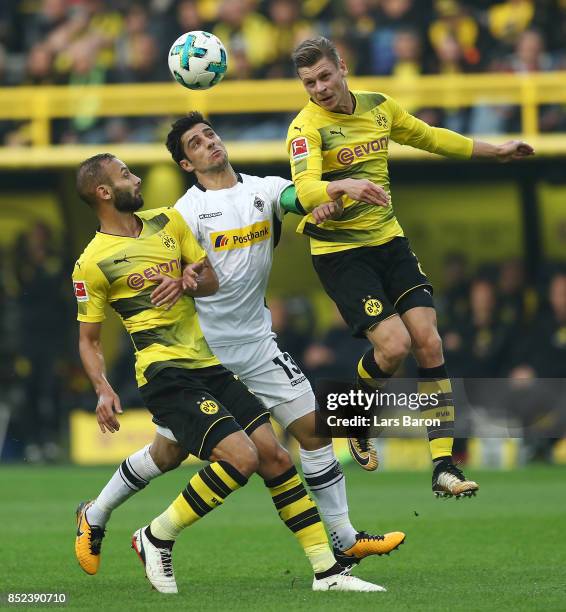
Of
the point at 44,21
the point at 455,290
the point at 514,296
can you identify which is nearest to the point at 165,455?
the point at 455,290

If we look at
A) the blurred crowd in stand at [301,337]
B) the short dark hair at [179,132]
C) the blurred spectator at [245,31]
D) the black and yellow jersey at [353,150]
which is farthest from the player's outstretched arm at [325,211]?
the blurred spectator at [245,31]

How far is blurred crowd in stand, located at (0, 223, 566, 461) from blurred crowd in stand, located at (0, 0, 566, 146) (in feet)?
5.33

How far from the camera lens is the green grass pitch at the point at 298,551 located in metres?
7.25

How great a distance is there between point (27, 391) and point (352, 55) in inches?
215

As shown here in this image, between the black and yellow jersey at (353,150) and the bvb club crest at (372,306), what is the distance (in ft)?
1.07

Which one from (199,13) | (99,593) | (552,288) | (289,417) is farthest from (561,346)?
(99,593)

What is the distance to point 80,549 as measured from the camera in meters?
8.09

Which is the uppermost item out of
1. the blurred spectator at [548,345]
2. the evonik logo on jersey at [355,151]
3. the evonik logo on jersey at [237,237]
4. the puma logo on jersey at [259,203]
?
the evonik logo on jersey at [355,151]

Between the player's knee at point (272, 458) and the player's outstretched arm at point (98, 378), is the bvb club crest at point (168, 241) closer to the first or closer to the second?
the player's outstretched arm at point (98, 378)

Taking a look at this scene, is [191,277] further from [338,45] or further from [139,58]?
[139,58]

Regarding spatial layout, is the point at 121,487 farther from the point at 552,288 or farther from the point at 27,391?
the point at 27,391

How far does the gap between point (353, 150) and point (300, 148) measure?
0.38 metres

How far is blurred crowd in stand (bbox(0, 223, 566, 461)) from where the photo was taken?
15570mm

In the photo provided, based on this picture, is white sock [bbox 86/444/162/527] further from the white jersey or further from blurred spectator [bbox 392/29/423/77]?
blurred spectator [bbox 392/29/423/77]
